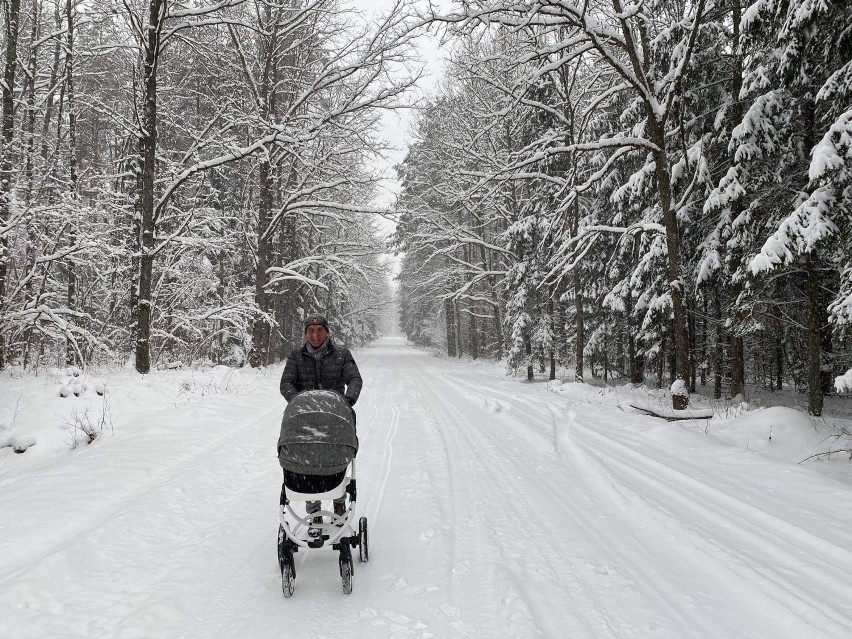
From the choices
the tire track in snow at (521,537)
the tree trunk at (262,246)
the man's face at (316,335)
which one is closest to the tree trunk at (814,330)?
the tire track in snow at (521,537)

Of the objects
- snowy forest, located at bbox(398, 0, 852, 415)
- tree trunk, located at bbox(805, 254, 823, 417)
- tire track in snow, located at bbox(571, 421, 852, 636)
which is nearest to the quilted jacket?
tire track in snow, located at bbox(571, 421, 852, 636)

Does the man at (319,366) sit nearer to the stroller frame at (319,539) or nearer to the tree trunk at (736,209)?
the stroller frame at (319,539)

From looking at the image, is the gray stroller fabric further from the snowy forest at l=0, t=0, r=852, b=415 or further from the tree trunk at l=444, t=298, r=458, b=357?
the tree trunk at l=444, t=298, r=458, b=357

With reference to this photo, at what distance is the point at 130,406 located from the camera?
Result: 851cm

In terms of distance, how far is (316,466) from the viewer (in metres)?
3.40

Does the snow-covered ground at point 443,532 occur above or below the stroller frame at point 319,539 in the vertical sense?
below

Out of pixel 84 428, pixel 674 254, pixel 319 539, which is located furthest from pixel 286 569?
pixel 674 254

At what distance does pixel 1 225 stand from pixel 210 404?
5163 mm

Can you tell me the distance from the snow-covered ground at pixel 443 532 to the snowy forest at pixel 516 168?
2.08m

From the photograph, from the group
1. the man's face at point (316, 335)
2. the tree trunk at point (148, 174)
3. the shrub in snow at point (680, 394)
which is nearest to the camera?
the man's face at point (316, 335)

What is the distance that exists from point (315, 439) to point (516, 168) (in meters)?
9.08

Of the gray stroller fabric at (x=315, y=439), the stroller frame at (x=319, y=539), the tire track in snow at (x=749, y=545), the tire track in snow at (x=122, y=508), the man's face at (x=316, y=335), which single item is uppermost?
the man's face at (x=316, y=335)

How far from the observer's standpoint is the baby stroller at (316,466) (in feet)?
11.1

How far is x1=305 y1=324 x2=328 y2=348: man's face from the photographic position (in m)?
4.13
